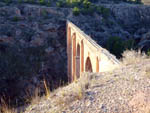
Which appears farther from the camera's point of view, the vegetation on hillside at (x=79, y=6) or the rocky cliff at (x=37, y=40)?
the vegetation on hillside at (x=79, y=6)

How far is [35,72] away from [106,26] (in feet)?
43.9

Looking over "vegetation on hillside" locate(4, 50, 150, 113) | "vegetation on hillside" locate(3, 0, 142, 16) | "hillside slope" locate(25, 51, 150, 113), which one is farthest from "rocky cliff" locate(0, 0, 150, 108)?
"hillside slope" locate(25, 51, 150, 113)

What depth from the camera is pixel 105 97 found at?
163 inches

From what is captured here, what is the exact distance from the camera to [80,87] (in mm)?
4500

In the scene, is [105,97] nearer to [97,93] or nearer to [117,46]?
[97,93]

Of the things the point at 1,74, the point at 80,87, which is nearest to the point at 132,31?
the point at 1,74

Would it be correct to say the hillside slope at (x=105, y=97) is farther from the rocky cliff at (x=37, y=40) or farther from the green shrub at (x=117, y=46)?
the green shrub at (x=117, y=46)

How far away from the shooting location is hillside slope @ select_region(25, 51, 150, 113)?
3.70 metres

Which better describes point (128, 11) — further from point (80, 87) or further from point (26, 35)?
point (80, 87)

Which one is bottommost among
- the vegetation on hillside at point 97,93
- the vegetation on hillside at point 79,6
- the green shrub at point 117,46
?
the green shrub at point 117,46

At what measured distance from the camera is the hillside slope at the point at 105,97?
3699 mm

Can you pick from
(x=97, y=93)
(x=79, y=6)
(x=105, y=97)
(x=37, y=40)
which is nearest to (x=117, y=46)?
(x=37, y=40)

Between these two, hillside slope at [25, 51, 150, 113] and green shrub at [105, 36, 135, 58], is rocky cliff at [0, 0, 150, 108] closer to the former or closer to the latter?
green shrub at [105, 36, 135, 58]

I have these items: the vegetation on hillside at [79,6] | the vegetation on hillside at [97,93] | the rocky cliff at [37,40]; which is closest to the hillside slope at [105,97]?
the vegetation on hillside at [97,93]
